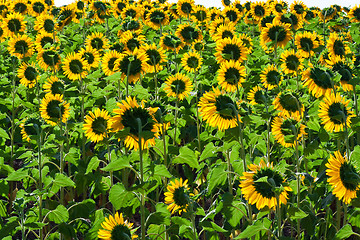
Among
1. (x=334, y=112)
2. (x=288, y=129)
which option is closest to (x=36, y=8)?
(x=288, y=129)

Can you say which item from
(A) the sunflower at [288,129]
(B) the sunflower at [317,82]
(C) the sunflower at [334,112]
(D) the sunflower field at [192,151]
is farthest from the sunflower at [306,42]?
(C) the sunflower at [334,112]

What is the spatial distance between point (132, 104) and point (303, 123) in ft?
5.05

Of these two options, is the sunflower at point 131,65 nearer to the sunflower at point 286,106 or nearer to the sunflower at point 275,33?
the sunflower at point 286,106

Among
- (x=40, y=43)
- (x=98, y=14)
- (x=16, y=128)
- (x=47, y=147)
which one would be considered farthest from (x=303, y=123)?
(x=98, y=14)

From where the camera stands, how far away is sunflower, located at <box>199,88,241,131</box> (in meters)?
2.65

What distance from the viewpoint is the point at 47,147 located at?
3.28m

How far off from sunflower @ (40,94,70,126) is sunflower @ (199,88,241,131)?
1.54 m

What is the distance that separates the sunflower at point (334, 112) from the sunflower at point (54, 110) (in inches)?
83.6

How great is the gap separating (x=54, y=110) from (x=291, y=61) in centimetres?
224

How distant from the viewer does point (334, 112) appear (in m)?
2.87

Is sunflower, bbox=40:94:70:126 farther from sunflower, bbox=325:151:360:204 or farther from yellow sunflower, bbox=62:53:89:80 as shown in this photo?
sunflower, bbox=325:151:360:204

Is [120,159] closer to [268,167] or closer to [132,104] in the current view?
[132,104]

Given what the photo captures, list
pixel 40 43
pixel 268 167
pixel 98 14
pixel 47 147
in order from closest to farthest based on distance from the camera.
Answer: pixel 268 167 < pixel 47 147 < pixel 40 43 < pixel 98 14

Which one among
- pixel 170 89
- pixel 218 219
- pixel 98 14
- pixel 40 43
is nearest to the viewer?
pixel 170 89
